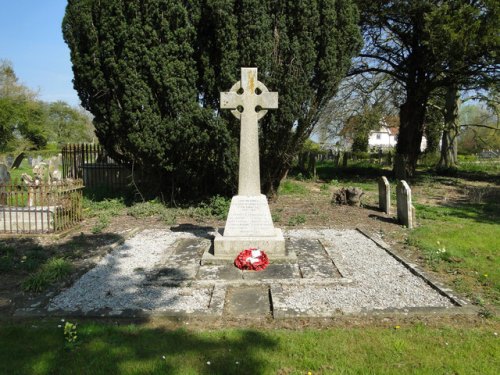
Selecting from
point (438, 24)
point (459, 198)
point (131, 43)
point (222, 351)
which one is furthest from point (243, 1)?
point (459, 198)

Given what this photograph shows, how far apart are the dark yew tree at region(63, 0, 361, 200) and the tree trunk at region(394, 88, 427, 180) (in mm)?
8309

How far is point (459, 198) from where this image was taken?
13.3 meters

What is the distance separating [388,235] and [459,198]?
262 inches

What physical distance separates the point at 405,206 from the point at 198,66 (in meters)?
5.87

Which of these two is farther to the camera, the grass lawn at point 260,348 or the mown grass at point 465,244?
the mown grass at point 465,244

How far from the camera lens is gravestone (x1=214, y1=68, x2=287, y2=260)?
6.29 m

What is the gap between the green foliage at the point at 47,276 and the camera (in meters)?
5.06

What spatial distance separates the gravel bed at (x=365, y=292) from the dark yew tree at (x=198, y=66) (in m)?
4.46

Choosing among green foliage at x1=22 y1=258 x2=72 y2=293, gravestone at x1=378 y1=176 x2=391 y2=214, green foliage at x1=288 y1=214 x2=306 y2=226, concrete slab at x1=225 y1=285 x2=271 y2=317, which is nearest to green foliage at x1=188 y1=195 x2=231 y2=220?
green foliage at x1=288 y1=214 x2=306 y2=226

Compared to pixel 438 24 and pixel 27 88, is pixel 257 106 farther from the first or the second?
pixel 27 88

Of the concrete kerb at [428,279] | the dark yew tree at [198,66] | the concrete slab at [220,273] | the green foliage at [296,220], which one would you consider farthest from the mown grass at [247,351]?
the dark yew tree at [198,66]

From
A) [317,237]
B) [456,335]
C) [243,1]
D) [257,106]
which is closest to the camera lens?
[456,335]

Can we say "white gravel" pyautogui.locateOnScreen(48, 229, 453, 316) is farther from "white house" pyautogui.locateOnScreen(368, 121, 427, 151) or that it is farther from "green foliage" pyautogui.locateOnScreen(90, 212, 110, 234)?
"white house" pyautogui.locateOnScreen(368, 121, 427, 151)

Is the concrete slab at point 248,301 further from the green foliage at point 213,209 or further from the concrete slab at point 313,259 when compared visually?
the green foliage at point 213,209
